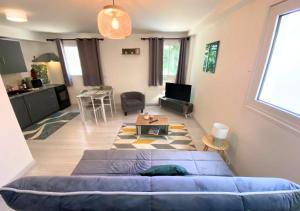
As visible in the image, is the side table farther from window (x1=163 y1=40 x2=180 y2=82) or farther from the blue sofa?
window (x1=163 y1=40 x2=180 y2=82)

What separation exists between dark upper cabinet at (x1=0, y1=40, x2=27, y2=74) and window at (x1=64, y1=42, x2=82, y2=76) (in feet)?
4.33

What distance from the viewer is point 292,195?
70 cm

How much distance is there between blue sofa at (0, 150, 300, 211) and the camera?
66cm

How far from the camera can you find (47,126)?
3.45 meters

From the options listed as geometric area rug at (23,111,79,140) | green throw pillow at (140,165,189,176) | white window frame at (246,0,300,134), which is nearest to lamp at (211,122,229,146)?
white window frame at (246,0,300,134)

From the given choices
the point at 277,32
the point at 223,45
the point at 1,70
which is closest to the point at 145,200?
the point at 277,32

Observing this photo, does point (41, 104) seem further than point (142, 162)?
Yes

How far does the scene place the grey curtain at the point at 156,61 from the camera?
14.4 ft

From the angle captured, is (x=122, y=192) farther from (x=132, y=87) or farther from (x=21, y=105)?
(x=132, y=87)

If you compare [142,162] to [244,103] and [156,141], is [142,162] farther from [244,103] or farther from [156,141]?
[244,103]

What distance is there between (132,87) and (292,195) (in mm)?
4663

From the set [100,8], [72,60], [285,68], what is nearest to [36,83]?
[72,60]

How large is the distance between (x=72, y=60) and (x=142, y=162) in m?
4.72

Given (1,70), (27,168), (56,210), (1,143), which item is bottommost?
(27,168)
